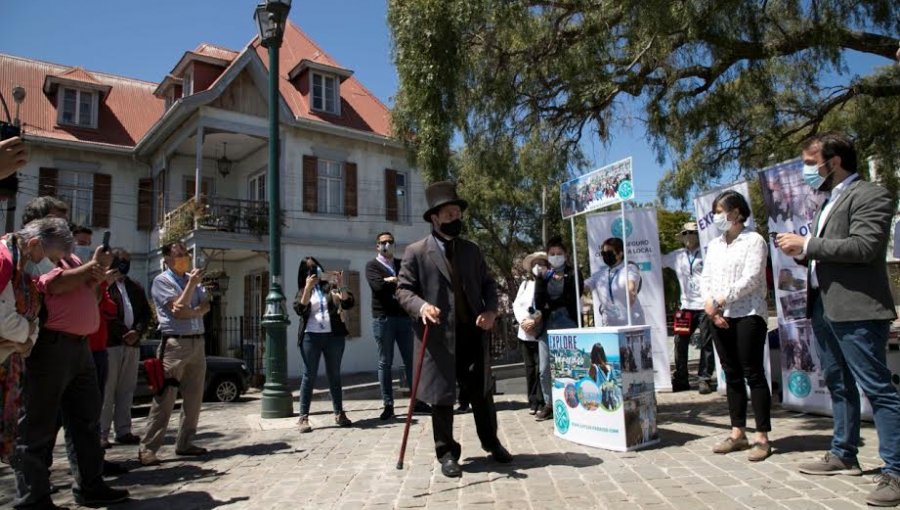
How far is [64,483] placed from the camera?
Result: 4910 mm

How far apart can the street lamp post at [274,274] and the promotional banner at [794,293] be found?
5.75 meters

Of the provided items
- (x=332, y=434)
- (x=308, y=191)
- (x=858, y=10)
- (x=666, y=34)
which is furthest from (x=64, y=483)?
(x=308, y=191)

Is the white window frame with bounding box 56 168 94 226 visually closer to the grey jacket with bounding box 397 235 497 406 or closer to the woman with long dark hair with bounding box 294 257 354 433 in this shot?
the woman with long dark hair with bounding box 294 257 354 433

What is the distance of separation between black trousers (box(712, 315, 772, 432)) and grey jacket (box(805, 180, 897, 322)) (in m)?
0.75

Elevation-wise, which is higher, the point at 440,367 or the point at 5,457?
the point at 440,367

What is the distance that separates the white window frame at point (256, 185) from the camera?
19.6 meters

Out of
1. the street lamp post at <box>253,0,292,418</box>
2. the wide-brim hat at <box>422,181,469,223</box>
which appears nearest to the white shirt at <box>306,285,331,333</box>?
the street lamp post at <box>253,0,292,418</box>

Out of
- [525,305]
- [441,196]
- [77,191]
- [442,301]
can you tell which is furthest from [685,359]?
[77,191]

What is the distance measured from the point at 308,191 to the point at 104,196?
269 inches

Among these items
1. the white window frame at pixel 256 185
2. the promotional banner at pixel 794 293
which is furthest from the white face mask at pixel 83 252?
the white window frame at pixel 256 185

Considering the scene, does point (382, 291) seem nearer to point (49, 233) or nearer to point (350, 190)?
point (49, 233)

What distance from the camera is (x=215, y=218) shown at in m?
17.5

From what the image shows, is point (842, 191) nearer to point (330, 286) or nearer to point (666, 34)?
point (666, 34)

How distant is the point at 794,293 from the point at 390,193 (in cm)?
1595
